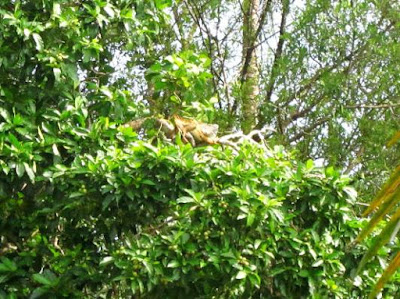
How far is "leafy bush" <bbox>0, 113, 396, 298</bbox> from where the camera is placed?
3.89m

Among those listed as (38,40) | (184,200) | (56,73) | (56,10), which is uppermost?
(56,10)

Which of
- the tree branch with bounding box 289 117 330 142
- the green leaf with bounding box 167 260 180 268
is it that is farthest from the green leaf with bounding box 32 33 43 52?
the tree branch with bounding box 289 117 330 142

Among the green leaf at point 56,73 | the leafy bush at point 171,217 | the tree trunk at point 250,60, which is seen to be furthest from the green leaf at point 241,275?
the tree trunk at point 250,60

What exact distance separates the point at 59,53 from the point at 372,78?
396 cm

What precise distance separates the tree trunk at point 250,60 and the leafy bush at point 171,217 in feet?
9.80

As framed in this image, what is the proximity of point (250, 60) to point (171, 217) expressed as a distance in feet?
13.8

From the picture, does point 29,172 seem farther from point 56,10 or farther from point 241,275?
point 241,275

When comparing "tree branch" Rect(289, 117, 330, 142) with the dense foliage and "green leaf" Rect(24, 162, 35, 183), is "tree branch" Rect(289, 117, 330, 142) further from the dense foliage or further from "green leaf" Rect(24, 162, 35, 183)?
"green leaf" Rect(24, 162, 35, 183)

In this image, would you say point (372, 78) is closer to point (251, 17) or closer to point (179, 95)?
point (251, 17)

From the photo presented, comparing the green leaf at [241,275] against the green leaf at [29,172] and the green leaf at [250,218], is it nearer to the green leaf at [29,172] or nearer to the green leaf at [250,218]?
the green leaf at [250,218]

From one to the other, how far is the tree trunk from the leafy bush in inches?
118

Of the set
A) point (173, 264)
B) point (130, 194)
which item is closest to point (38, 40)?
point (130, 194)

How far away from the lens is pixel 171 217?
4.27 m

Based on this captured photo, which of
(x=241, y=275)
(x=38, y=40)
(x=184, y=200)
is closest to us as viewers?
(x=241, y=275)
